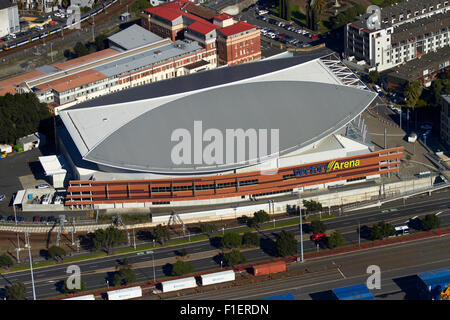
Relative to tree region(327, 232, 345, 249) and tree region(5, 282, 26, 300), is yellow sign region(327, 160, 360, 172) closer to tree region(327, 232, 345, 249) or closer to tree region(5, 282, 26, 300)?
tree region(327, 232, 345, 249)

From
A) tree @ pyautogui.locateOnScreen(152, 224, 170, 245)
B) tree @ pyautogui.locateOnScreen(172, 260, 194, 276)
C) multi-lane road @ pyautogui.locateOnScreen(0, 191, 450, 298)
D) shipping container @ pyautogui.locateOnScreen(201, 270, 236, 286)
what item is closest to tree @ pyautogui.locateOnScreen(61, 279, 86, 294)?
multi-lane road @ pyautogui.locateOnScreen(0, 191, 450, 298)

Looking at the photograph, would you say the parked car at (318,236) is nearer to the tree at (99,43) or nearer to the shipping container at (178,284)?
the shipping container at (178,284)

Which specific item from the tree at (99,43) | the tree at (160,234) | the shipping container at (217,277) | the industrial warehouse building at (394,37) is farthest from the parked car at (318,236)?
the tree at (99,43)

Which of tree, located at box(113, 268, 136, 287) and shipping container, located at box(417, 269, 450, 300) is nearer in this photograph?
shipping container, located at box(417, 269, 450, 300)

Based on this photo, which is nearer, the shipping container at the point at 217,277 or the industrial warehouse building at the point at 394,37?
the shipping container at the point at 217,277

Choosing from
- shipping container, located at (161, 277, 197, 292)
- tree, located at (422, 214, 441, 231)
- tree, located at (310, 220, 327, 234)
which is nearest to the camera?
shipping container, located at (161, 277, 197, 292)

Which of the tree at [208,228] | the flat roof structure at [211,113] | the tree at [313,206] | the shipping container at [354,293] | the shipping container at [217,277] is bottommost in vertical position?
the shipping container at [354,293]

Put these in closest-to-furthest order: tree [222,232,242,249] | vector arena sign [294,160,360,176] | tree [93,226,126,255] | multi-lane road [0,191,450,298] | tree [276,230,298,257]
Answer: multi-lane road [0,191,450,298]
tree [276,230,298,257]
tree [222,232,242,249]
tree [93,226,126,255]
vector arena sign [294,160,360,176]

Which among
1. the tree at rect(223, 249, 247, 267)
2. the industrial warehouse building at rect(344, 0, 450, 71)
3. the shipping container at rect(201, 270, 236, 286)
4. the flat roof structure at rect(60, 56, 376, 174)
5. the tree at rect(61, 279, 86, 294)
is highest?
the industrial warehouse building at rect(344, 0, 450, 71)

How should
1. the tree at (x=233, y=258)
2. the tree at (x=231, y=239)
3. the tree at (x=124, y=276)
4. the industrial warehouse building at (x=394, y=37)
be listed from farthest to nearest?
1. the industrial warehouse building at (x=394, y=37)
2. the tree at (x=231, y=239)
3. the tree at (x=233, y=258)
4. the tree at (x=124, y=276)
